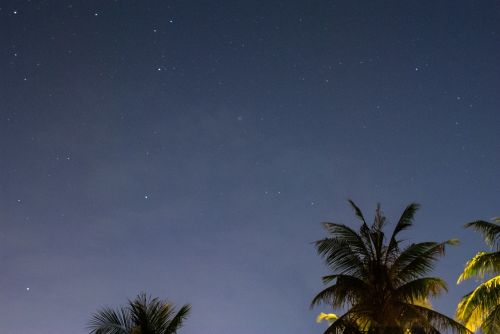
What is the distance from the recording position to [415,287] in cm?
1838

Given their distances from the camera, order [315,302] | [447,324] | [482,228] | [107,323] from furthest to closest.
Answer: [482,228] < [315,302] < [447,324] < [107,323]

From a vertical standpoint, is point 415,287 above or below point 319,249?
below

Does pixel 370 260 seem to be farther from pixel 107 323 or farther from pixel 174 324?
pixel 107 323

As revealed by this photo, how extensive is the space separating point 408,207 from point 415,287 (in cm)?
297

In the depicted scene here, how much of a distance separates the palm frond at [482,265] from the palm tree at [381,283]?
222 cm

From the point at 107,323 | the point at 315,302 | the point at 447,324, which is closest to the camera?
the point at 107,323

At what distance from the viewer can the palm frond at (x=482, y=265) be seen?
20.4 m

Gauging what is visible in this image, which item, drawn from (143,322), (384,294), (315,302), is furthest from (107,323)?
(384,294)

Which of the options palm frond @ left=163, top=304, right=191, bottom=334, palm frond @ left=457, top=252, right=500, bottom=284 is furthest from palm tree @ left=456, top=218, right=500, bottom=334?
palm frond @ left=163, top=304, right=191, bottom=334

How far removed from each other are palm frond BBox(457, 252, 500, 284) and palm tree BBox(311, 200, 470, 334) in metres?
2.22

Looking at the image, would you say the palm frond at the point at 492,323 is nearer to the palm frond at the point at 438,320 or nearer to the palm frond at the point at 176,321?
the palm frond at the point at 438,320

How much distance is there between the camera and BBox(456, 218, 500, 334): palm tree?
20172 millimetres

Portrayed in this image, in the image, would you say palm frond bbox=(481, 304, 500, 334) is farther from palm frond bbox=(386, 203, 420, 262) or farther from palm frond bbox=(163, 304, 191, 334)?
palm frond bbox=(163, 304, 191, 334)

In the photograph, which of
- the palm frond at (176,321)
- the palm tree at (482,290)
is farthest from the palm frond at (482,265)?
the palm frond at (176,321)
